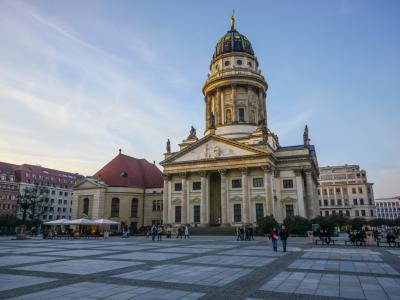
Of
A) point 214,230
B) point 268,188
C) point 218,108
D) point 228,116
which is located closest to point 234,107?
point 228,116

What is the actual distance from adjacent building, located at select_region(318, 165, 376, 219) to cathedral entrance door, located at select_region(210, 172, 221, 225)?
66.2 m

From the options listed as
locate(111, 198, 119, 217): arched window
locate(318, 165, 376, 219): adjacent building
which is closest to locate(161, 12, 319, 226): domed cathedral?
locate(111, 198, 119, 217): arched window

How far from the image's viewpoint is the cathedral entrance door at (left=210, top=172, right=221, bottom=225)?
50.5 meters

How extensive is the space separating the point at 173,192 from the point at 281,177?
59.8 ft

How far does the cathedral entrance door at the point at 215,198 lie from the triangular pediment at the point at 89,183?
2130cm

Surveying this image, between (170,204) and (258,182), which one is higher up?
(258,182)

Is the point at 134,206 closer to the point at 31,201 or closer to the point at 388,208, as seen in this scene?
the point at 31,201

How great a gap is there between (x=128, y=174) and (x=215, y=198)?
21053 millimetres

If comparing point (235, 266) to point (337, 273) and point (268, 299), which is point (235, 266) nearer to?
point (337, 273)

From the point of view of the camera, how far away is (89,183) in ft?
193

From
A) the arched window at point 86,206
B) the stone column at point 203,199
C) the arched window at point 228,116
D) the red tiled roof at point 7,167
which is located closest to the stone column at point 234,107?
the arched window at point 228,116

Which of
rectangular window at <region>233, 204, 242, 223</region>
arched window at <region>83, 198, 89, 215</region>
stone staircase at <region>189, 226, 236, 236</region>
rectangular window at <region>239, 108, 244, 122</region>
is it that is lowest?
stone staircase at <region>189, 226, 236, 236</region>

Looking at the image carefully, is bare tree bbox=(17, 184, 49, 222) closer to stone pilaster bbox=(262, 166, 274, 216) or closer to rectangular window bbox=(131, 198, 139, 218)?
rectangular window bbox=(131, 198, 139, 218)

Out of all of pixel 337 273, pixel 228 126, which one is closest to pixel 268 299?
pixel 337 273
